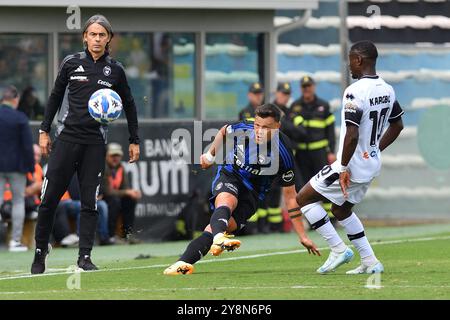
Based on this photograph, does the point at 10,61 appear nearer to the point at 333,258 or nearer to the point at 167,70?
the point at 167,70

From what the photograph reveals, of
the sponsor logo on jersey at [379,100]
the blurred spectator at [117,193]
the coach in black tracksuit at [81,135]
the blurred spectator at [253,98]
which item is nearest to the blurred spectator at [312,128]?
the blurred spectator at [253,98]

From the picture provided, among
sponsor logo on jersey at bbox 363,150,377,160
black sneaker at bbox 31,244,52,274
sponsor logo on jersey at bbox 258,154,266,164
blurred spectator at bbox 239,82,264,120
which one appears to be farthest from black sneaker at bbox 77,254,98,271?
blurred spectator at bbox 239,82,264,120

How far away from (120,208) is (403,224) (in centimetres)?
486

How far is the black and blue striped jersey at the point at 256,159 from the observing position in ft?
40.7

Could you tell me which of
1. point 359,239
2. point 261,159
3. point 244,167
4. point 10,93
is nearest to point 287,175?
point 261,159

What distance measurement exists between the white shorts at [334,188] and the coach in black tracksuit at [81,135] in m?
1.80

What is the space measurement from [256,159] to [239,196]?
1.20 feet

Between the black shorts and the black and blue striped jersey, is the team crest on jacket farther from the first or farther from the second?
the black shorts

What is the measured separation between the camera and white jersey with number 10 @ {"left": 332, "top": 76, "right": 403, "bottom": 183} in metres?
11.7

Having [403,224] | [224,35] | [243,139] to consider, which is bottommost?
[403,224]

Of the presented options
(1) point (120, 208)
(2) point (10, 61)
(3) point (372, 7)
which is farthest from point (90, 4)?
(3) point (372, 7)

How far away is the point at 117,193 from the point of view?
18906 mm
